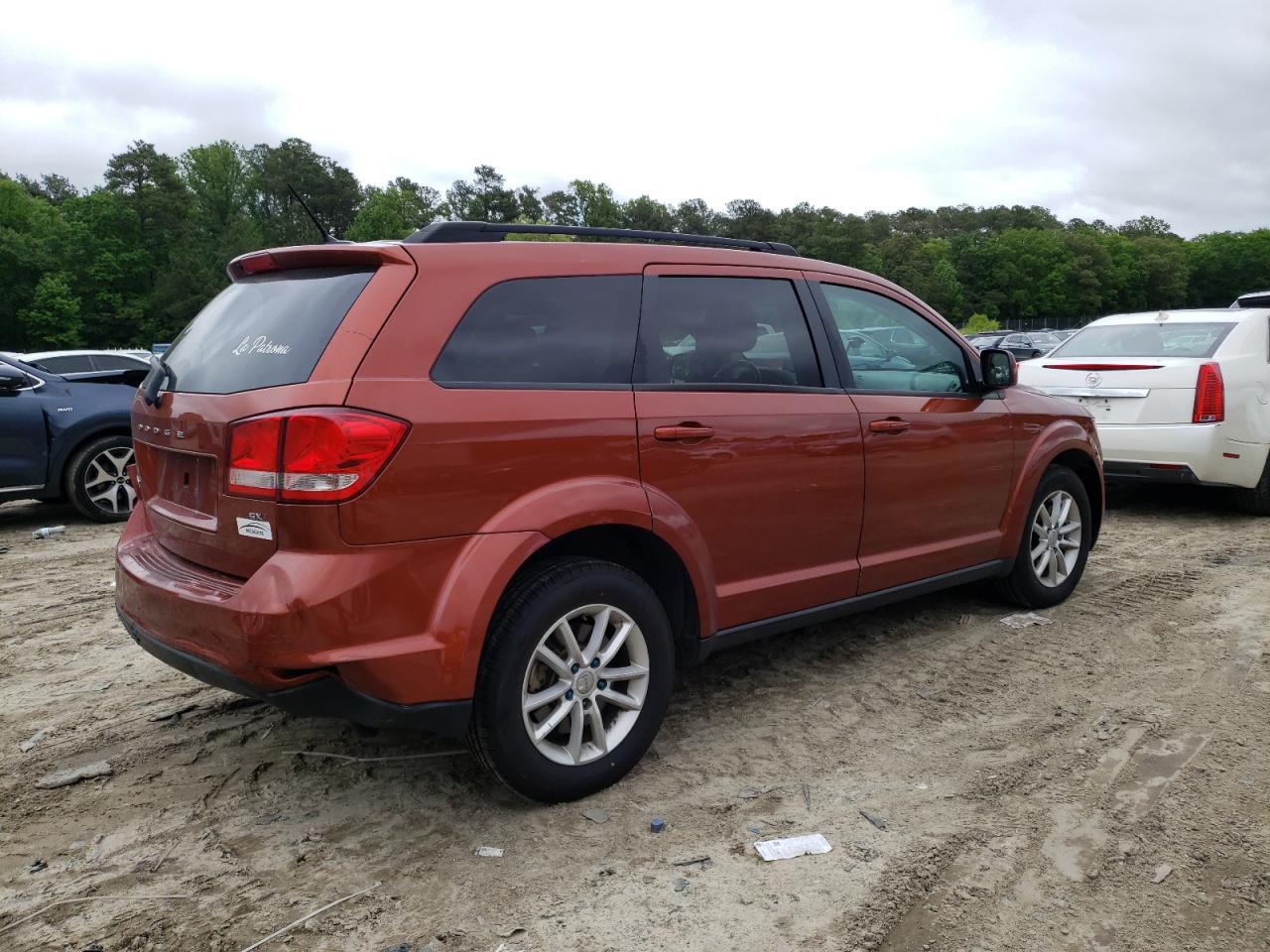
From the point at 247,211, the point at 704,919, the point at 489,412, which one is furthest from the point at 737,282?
the point at 247,211

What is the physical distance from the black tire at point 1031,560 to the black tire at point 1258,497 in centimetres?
339

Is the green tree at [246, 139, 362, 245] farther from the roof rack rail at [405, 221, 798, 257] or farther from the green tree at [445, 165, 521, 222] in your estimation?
the roof rack rail at [405, 221, 798, 257]

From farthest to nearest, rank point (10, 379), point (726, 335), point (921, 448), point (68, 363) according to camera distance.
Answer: point (68, 363), point (10, 379), point (921, 448), point (726, 335)

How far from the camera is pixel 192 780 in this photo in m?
3.42

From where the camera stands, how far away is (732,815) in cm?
315

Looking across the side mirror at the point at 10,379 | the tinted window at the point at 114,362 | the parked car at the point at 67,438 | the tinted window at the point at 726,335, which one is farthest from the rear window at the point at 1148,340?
the tinted window at the point at 114,362

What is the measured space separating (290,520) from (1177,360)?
733 centimetres

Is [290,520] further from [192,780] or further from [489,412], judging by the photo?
[192,780]

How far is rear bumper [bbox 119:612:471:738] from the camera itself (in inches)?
108

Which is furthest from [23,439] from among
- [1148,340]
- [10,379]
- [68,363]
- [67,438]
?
[1148,340]

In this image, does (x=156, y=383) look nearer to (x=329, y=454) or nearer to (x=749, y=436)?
(x=329, y=454)

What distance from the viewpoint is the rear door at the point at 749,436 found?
136 inches

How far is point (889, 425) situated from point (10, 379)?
7.36 meters

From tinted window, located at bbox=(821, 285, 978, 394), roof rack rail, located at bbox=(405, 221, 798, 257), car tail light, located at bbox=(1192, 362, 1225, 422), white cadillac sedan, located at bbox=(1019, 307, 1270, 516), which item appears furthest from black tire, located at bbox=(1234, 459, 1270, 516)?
roof rack rail, located at bbox=(405, 221, 798, 257)
